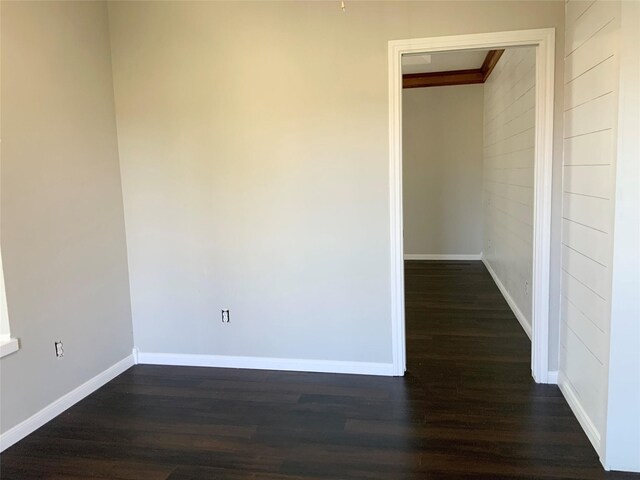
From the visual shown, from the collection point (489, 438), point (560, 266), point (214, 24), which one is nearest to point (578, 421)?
point (489, 438)

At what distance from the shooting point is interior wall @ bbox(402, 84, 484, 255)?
7.08 meters

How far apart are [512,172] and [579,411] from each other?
8.67 ft

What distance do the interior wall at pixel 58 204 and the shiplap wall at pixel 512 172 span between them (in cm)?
308

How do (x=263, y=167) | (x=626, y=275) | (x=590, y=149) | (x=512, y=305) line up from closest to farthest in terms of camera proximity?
(x=626, y=275) → (x=590, y=149) → (x=263, y=167) → (x=512, y=305)

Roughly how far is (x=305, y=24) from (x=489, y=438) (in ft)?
8.53

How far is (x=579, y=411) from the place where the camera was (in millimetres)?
2648

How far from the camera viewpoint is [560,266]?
3.01 m

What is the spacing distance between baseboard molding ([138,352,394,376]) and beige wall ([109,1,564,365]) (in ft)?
0.20

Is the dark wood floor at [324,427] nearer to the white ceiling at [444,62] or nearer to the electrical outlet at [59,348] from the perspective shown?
the electrical outlet at [59,348]

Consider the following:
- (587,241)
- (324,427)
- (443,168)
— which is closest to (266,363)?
(324,427)

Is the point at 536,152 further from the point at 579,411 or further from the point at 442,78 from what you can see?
the point at 442,78

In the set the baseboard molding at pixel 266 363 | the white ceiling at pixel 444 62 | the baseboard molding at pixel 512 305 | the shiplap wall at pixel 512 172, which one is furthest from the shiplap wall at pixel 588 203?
the white ceiling at pixel 444 62

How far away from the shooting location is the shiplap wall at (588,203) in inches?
88.1

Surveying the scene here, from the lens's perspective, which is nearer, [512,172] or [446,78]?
[512,172]
